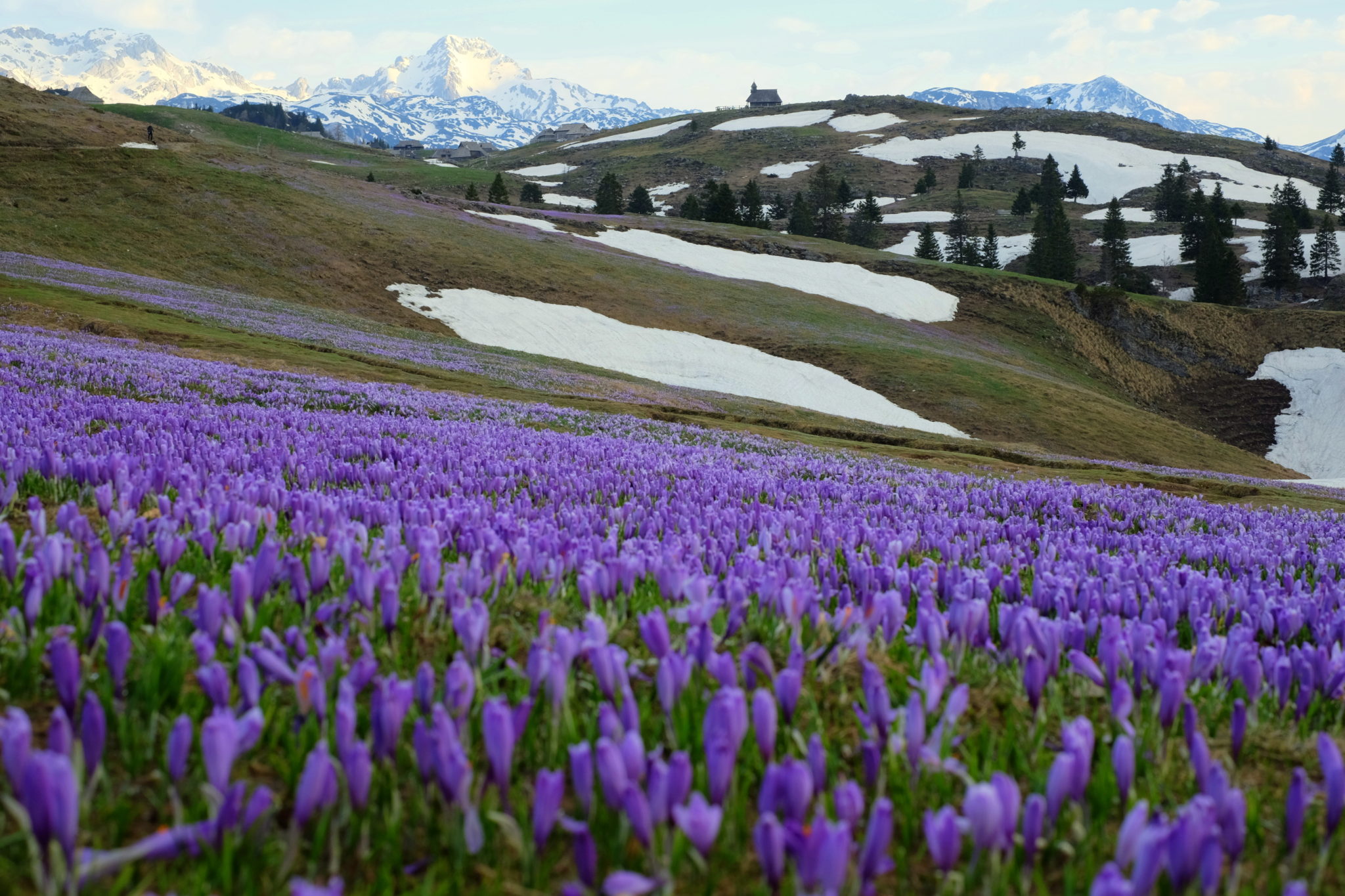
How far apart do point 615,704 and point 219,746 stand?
2.98 feet

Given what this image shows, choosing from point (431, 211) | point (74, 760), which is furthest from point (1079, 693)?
point (431, 211)

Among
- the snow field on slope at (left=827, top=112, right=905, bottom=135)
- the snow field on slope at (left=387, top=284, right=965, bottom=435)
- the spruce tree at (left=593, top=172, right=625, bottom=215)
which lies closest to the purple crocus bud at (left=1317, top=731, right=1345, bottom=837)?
the snow field on slope at (left=387, top=284, right=965, bottom=435)

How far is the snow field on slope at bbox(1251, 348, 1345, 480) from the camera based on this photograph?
178ft

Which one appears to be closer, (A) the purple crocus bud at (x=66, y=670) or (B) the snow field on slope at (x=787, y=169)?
(A) the purple crocus bud at (x=66, y=670)

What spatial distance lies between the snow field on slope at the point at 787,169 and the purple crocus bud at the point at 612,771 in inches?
6664

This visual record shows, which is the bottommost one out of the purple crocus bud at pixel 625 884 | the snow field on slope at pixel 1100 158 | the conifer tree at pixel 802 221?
the purple crocus bud at pixel 625 884

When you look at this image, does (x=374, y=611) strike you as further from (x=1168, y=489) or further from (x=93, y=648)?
(x=1168, y=489)

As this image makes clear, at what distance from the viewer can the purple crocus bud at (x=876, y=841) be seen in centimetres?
141

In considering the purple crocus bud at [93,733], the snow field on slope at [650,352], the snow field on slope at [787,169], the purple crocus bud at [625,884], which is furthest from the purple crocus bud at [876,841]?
the snow field on slope at [787,169]

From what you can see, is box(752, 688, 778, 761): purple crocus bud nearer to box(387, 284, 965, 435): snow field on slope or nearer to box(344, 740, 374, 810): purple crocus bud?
box(344, 740, 374, 810): purple crocus bud

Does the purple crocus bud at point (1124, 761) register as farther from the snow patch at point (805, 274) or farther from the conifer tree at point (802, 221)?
the conifer tree at point (802, 221)

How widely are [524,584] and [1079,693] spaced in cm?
194

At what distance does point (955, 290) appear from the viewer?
7600 cm

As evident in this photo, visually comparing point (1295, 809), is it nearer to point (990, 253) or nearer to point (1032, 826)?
point (1032, 826)
